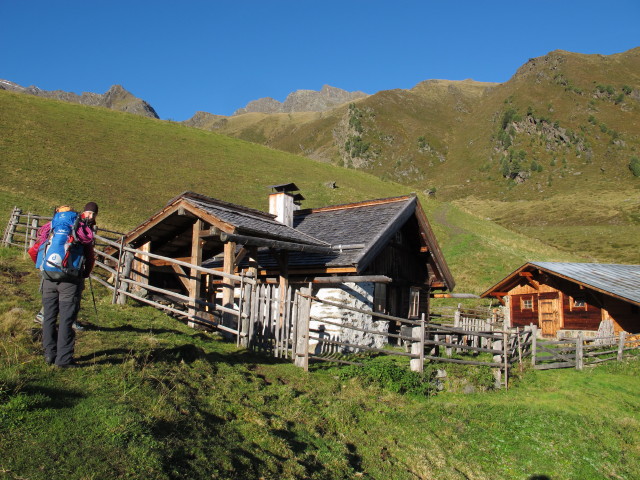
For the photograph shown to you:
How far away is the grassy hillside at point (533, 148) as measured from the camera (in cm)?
6481

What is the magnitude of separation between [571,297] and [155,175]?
120 feet

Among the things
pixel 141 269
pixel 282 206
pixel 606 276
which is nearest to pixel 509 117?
pixel 606 276

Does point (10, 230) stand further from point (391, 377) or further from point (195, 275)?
point (391, 377)

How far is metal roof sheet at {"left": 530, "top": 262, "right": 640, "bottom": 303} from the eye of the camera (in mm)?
19966

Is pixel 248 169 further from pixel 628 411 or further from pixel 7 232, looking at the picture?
pixel 628 411

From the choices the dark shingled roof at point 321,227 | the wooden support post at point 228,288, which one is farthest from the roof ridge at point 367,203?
the wooden support post at point 228,288

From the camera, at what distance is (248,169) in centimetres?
5278

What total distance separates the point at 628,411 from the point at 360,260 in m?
7.16

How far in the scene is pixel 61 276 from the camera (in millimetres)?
5922

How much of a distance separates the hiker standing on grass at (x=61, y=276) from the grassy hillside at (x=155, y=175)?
2094cm

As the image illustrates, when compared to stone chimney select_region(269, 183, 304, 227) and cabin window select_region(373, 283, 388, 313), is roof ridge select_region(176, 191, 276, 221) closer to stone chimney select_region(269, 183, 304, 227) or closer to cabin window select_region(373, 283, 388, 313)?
stone chimney select_region(269, 183, 304, 227)

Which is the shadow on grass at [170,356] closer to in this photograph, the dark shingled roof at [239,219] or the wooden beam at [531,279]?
the dark shingled roof at [239,219]

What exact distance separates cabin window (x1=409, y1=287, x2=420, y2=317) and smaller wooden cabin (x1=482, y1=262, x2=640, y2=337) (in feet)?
25.7

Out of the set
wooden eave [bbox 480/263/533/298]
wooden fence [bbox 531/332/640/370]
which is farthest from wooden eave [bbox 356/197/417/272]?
wooden eave [bbox 480/263/533/298]
